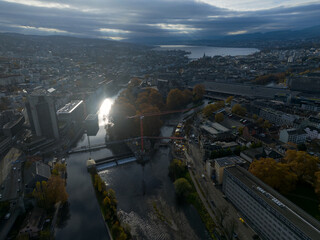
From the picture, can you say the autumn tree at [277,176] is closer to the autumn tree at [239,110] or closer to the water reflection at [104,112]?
the autumn tree at [239,110]

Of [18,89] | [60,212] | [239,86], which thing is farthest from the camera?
[239,86]

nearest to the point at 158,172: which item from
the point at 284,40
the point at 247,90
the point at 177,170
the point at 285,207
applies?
the point at 177,170

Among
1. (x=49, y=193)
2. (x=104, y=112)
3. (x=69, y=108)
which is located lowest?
(x=104, y=112)

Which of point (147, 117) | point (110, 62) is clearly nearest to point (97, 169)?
point (147, 117)

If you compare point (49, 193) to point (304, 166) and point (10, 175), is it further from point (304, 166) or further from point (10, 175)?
point (304, 166)

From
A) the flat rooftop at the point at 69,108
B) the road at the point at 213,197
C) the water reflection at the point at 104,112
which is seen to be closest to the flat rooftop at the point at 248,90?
the water reflection at the point at 104,112

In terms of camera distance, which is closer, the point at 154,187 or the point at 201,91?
the point at 154,187

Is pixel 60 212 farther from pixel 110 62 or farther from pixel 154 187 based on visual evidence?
pixel 110 62
